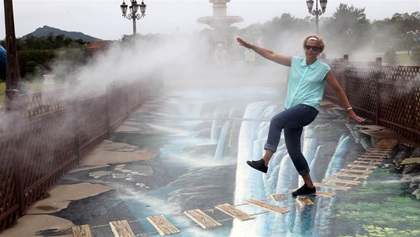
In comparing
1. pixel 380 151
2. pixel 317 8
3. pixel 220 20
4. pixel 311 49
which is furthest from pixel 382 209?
pixel 220 20

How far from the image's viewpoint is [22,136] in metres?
4.95

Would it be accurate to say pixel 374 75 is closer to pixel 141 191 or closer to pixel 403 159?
pixel 403 159

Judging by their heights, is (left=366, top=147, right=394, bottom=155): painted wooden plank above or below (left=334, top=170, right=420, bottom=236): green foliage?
below

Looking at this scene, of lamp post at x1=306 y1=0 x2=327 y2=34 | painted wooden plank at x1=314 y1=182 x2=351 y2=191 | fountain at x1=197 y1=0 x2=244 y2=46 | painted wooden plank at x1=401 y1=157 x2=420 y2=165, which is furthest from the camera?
fountain at x1=197 y1=0 x2=244 y2=46

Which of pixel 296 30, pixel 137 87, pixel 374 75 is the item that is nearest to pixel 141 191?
pixel 374 75

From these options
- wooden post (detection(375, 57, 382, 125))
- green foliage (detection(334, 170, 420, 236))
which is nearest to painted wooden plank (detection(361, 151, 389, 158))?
green foliage (detection(334, 170, 420, 236))

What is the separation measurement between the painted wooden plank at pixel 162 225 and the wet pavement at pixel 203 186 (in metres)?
0.05

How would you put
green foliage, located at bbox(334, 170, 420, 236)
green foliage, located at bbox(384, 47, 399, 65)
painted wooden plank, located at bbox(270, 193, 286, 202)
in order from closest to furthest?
1. green foliage, located at bbox(334, 170, 420, 236)
2. painted wooden plank, located at bbox(270, 193, 286, 202)
3. green foliage, located at bbox(384, 47, 399, 65)

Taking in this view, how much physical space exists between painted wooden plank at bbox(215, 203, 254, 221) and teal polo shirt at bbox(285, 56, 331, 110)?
46.8 inches

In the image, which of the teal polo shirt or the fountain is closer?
the teal polo shirt

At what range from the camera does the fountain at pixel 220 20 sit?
157 feet

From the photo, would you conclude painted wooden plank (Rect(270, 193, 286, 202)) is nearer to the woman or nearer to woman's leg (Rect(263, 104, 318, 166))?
the woman

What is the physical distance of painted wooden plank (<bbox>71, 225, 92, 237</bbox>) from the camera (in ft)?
13.6

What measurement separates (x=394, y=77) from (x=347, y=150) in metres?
2.62
